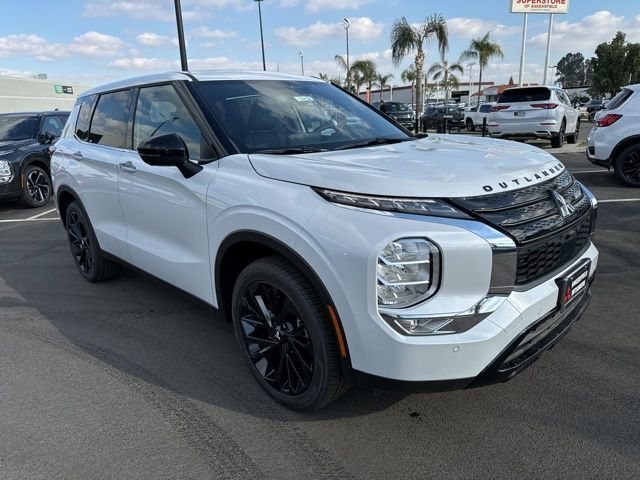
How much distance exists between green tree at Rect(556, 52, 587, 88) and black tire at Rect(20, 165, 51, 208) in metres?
150

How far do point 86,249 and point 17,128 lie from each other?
21.2 ft

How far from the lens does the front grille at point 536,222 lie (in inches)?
86.7

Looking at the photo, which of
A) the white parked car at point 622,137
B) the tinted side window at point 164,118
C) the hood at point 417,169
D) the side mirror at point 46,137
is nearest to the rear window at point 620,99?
the white parked car at point 622,137

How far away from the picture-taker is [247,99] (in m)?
3.28

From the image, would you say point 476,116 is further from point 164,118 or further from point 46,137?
point 164,118

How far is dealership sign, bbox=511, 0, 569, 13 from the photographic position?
888 inches

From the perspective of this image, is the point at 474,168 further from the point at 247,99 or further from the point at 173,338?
the point at 173,338

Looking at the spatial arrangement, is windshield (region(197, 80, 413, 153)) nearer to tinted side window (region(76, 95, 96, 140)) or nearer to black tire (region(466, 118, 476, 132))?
tinted side window (region(76, 95, 96, 140))

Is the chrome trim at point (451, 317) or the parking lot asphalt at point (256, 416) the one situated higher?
the chrome trim at point (451, 317)

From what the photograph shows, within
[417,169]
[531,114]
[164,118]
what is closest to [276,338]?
[417,169]

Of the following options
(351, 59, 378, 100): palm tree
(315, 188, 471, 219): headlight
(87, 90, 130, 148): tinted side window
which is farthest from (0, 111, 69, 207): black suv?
(351, 59, 378, 100): palm tree

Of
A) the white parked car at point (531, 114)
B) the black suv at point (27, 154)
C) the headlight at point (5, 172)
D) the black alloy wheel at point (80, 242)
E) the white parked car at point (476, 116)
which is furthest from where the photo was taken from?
the white parked car at point (476, 116)

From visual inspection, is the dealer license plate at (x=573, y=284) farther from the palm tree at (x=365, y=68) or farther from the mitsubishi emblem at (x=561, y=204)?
the palm tree at (x=365, y=68)

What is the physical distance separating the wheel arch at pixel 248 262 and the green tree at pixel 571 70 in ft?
505
